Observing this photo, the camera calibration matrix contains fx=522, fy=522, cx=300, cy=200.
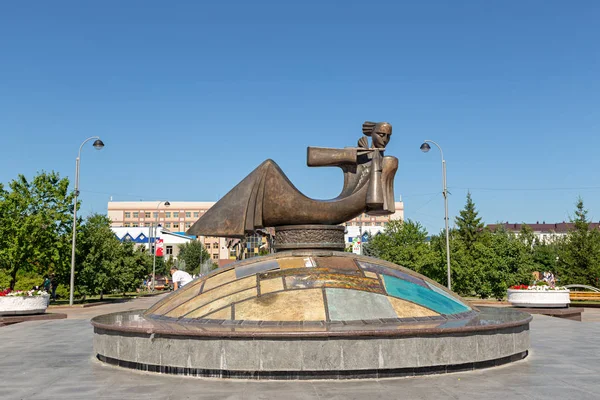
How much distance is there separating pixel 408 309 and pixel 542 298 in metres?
11.4

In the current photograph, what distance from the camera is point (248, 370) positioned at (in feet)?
23.6

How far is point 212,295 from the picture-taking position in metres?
9.00

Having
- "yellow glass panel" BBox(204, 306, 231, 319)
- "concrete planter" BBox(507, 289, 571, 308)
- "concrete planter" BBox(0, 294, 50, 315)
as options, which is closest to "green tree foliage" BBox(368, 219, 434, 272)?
"concrete planter" BBox(507, 289, 571, 308)

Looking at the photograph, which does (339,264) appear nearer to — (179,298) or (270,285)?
(270,285)

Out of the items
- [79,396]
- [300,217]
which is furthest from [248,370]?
[300,217]

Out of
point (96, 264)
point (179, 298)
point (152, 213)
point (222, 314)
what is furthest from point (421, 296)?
point (152, 213)

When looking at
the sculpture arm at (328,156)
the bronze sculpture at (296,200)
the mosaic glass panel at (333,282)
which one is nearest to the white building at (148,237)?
the sculpture arm at (328,156)

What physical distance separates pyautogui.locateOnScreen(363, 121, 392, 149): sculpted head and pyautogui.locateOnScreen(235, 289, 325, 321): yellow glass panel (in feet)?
12.8

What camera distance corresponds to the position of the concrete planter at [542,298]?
17812 mm

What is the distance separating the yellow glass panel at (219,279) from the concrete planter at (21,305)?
10.9 m

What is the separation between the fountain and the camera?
716cm

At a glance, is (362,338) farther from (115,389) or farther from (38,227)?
(38,227)

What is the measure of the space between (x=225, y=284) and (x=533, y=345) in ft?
20.5

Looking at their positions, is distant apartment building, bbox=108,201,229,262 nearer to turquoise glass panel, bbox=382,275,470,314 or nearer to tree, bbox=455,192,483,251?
tree, bbox=455,192,483,251
